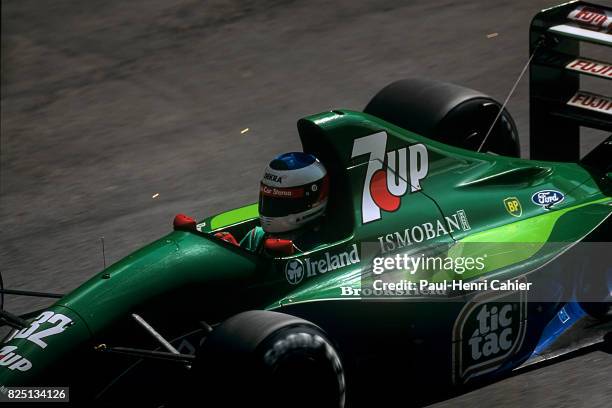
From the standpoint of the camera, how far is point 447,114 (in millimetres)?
8375

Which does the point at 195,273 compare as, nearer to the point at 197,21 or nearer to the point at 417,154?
the point at 417,154

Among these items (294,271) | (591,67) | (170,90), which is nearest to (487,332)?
(294,271)

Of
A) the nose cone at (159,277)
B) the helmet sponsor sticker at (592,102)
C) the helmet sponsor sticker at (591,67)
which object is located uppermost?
the helmet sponsor sticker at (591,67)

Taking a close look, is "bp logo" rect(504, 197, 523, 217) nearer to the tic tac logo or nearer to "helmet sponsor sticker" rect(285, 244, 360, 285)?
the tic tac logo

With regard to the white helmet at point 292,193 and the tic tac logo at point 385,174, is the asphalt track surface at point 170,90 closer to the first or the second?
the white helmet at point 292,193

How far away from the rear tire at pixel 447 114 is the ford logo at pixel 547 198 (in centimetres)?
120

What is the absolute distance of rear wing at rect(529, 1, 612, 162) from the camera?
8.02m

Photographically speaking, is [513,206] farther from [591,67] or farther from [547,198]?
[591,67]

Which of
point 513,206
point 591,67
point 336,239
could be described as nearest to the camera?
point 336,239

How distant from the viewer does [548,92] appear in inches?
328

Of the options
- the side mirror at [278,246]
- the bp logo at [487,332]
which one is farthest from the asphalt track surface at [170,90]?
the bp logo at [487,332]

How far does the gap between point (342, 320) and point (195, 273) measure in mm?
834

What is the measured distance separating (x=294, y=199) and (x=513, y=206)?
1422 mm

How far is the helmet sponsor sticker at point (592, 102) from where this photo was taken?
8.03m
